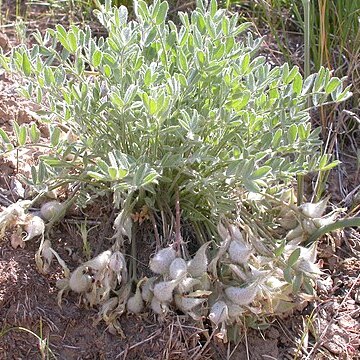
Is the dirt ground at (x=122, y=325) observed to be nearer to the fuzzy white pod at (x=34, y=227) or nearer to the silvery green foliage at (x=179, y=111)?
the fuzzy white pod at (x=34, y=227)

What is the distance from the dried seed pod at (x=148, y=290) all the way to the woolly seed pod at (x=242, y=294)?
0.17 m

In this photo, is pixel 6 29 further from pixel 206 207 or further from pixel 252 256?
pixel 252 256

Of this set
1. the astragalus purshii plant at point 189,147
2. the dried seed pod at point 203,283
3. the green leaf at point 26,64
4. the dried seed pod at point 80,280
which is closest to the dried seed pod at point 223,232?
the astragalus purshii plant at point 189,147

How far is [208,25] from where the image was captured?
1751 mm

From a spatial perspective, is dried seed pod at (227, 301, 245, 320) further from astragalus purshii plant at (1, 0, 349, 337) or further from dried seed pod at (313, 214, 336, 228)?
dried seed pod at (313, 214, 336, 228)

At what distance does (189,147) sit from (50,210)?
1.35ft

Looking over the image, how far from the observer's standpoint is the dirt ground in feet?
5.63

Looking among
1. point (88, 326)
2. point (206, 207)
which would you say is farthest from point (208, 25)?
point (88, 326)

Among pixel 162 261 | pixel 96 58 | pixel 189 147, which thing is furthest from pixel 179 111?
pixel 162 261

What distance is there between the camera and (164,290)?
167cm

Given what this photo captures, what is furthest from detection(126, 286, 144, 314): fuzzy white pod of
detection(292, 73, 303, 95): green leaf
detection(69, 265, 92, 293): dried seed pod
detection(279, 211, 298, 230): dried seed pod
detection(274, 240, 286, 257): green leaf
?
detection(292, 73, 303, 95): green leaf

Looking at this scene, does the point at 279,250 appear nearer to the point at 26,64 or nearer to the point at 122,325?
the point at 122,325

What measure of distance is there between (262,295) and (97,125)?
55 cm

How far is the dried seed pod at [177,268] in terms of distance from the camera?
5.40 ft
